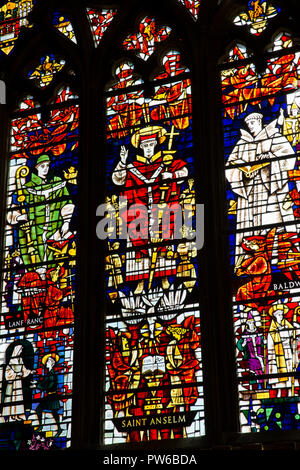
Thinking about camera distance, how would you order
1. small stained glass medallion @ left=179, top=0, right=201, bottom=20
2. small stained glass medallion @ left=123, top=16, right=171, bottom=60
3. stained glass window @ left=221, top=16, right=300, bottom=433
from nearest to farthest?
1. stained glass window @ left=221, top=16, right=300, bottom=433
2. small stained glass medallion @ left=179, top=0, right=201, bottom=20
3. small stained glass medallion @ left=123, top=16, right=171, bottom=60

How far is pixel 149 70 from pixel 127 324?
257 centimetres

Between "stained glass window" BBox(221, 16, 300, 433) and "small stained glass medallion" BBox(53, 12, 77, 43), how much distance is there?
5.75 ft

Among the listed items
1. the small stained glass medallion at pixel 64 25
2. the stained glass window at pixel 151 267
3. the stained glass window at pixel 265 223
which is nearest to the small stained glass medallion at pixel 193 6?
the stained glass window at pixel 151 267

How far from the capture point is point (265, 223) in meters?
8.15

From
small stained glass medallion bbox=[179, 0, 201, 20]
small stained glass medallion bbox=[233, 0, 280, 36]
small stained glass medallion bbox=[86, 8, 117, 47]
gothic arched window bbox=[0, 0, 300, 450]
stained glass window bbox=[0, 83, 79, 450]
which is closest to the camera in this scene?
gothic arched window bbox=[0, 0, 300, 450]

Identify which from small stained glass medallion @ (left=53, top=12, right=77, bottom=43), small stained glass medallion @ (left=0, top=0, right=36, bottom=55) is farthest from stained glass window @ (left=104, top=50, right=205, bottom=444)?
small stained glass medallion @ (left=0, top=0, right=36, bottom=55)

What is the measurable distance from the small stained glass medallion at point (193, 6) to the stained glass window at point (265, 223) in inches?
20.7

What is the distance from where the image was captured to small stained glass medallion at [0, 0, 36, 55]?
10.0 meters

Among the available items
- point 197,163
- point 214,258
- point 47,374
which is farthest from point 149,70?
point 47,374

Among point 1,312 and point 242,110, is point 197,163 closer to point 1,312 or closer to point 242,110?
point 242,110

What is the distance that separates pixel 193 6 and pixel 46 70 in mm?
1661

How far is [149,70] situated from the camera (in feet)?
30.2

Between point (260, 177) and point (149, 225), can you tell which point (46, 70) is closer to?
point (149, 225)

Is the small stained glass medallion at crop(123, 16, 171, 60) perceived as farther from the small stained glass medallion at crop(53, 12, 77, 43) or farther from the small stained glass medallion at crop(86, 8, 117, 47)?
the small stained glass medallion at crop(53, 12, 77, 43)
